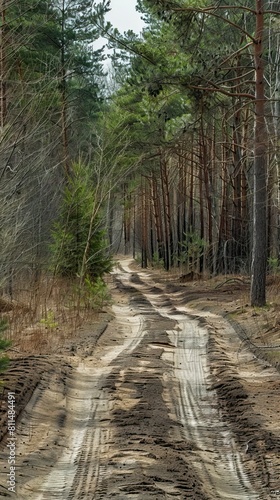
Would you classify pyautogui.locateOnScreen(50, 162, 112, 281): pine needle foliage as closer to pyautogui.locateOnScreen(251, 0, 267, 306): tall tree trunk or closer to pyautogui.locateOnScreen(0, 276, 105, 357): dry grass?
pyautogui.locateOnScreen(0, 276, 105, 357): dry grass

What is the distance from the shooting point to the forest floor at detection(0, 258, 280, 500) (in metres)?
6.98

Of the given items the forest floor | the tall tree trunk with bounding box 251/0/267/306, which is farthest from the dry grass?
the tall tree trunk with bounding box 251/0/267/306

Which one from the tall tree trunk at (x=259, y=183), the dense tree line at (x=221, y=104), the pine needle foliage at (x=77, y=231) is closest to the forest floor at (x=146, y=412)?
the tall tree trunk at (x=259, y=183)

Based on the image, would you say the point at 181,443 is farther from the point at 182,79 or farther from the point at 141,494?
the point at 182,79

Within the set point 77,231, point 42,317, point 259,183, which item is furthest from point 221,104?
point 42,317

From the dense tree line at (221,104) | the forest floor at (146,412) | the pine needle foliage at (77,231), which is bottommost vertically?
the forest floor at (146,412)

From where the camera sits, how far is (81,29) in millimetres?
33375

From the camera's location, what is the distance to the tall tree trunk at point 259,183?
66.5ft

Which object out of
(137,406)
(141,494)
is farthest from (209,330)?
(141,494)

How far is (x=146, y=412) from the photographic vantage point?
9.72 m

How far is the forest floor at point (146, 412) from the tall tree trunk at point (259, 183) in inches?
83.6

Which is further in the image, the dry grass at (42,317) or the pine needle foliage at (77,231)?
the pine needle foliage at (77,231)

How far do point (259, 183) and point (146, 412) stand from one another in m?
11.8

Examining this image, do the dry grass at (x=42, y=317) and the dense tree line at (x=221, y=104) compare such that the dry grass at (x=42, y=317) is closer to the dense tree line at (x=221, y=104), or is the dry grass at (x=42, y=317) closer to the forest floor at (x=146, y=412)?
the forest floor at (x=146, y=412)
